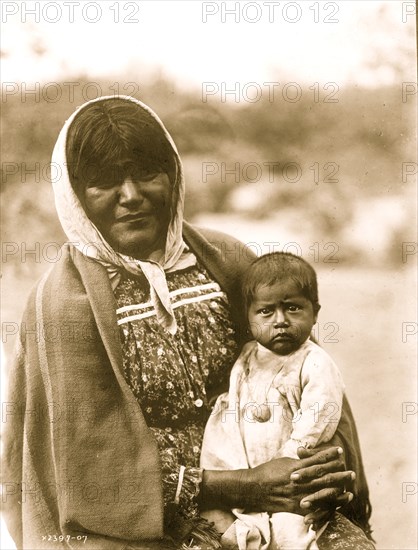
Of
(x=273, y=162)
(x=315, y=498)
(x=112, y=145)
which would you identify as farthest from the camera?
(x=273, y=162)

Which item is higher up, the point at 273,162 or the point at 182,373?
the point at 273,162

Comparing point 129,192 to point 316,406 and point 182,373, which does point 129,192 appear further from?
point 316,406

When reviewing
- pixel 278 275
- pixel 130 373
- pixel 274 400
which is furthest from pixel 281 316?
pixel 130 373

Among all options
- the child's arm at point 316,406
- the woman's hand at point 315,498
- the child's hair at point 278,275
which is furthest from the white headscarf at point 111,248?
the woman's hand at point 315,498

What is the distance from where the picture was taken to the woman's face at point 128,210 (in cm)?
218

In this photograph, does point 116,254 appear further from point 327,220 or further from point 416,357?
point 416,357

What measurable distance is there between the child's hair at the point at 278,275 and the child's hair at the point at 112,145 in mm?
366

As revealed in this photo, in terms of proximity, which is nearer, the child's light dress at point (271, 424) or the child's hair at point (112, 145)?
the child's light dress at point (271, 424)

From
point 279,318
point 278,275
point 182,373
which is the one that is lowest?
point 182,373

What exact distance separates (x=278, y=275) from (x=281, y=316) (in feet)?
0.35

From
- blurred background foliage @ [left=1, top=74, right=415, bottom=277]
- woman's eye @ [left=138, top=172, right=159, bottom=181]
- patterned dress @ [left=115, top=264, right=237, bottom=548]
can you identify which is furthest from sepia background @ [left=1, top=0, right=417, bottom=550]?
patterned dress @ [left=115, top=264, right=237, bottom=548]

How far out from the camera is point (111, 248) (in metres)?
2.18

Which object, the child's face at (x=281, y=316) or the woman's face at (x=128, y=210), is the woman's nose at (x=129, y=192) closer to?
the woman's face at (x=128, y=210)

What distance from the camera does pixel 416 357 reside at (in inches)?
90.0
